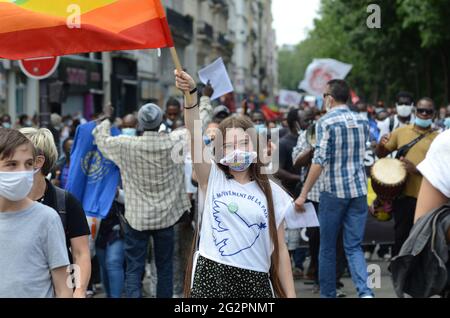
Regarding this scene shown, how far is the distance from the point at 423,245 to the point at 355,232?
4273 mm

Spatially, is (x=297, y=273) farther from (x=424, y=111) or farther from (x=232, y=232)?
(x=232, y=232)

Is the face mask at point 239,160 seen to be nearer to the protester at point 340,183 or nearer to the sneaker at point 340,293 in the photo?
the protester at point 340,183

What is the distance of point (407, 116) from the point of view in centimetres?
1341

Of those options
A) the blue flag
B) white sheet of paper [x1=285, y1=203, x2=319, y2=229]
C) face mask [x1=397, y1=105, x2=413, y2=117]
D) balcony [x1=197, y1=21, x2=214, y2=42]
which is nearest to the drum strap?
white sheet of paper [x1=285, y1=203, x2=319, y2=229]

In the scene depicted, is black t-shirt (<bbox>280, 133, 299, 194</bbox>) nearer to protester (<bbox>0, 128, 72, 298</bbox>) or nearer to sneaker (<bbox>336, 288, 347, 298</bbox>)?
sneaker (<bbox>336, 288, 347, 298</bbox>)

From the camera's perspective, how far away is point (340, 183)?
770 cm

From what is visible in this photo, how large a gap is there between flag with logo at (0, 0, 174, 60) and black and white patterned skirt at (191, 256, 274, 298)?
1.23 meters

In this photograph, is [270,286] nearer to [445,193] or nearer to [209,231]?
[209,231]

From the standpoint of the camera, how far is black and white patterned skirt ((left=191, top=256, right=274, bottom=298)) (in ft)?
15.4

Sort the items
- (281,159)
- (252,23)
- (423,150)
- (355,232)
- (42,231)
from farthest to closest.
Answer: (252,23), (281,159), (423,150), (355,232), (42,231)

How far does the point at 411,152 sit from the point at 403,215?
2.00ft

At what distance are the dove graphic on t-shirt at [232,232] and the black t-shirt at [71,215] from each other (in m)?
0.66

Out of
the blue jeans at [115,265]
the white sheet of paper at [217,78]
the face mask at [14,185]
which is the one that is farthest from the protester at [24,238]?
the white sheet of paper at [217,78]

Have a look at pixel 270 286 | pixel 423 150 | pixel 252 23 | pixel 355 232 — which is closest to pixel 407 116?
pixel 423 150
